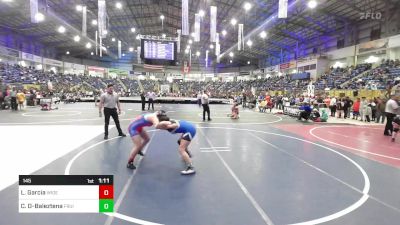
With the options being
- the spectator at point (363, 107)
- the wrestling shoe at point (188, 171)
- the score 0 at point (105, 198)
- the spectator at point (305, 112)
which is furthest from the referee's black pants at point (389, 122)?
the score 0 at point (105, 198)

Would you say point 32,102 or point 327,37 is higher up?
point 327,37

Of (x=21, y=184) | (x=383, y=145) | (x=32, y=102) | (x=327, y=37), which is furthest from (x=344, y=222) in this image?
(x=327, y=37)

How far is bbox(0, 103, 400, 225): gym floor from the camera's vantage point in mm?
3520

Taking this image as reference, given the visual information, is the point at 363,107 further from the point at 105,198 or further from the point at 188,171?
the point at 105,198

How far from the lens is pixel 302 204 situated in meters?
3.93

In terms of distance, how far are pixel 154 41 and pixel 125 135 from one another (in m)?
16.1

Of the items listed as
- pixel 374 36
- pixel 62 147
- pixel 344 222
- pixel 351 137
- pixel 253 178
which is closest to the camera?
pixel 344 222

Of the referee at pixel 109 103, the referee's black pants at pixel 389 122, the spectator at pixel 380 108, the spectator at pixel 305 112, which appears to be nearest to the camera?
the referee at pixel 109 103

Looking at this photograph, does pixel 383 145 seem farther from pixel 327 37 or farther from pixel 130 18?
pixel 130 18
